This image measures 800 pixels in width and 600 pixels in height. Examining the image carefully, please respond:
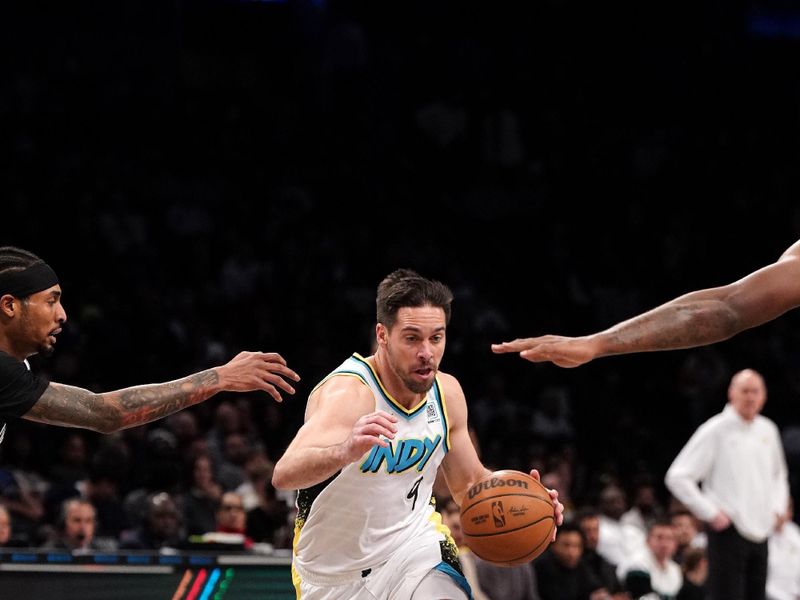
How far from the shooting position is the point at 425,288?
18.0 feet

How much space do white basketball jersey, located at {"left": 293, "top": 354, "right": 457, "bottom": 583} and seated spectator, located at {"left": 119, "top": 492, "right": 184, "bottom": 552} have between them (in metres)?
3.60

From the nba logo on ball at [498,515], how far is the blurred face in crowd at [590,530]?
17.0 ft

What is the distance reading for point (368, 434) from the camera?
15.0 ft

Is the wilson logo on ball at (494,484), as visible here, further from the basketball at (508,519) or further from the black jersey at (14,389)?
the black jersey at (14,389)

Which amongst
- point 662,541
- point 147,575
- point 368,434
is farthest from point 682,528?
point 368,434

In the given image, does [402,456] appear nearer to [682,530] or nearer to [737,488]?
[737,488]

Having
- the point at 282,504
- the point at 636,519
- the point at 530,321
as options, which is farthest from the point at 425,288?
the point at 530,321

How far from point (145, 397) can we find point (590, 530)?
6.16 metres

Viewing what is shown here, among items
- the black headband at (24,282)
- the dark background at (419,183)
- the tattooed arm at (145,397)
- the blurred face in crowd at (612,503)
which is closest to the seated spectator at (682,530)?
the blurred face in crowd at (612,503)

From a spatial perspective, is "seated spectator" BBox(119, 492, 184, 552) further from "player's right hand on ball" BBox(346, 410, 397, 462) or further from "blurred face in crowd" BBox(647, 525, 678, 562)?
"player's right hand on ball" BBox(346, 410, 397, 462)

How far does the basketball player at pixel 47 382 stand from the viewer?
479 centimetres

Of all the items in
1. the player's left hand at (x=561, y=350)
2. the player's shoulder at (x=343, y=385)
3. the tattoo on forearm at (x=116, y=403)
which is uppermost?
the player's shoulder at (x=343, y=385)

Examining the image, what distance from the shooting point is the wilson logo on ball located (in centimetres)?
548

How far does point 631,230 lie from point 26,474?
367 inches
